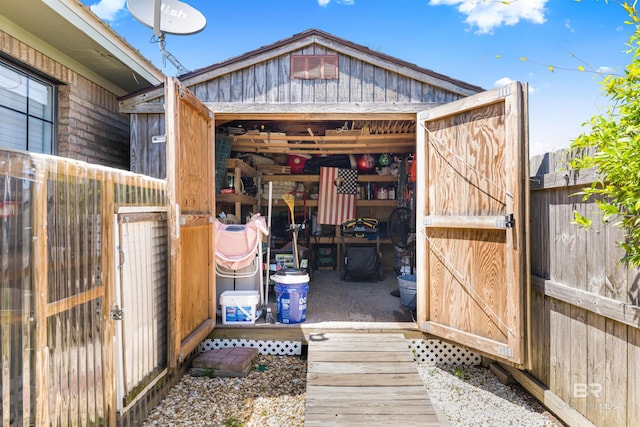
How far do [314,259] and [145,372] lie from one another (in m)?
5.50

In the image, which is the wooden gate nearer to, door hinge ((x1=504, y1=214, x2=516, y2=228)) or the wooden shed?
the wooden shed

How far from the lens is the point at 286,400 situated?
3.19m

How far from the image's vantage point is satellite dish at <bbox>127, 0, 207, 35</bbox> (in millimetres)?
4520

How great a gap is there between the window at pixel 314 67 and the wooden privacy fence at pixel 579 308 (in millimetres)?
2289

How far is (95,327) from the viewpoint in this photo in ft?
7.25

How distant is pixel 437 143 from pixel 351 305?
8.29 feet

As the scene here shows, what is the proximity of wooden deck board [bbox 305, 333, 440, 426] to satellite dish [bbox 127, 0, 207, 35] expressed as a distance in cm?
420

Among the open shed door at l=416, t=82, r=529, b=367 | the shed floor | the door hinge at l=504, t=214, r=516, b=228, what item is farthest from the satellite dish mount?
the door hinge at l=504, t=214, r=516, b=228

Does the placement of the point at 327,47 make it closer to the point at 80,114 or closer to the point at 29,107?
the point at 80,114

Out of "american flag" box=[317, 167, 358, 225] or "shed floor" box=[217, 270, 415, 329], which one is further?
"american flag" box=[317, 167, 358, 225]

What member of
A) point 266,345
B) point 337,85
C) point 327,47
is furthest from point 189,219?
point 327,47

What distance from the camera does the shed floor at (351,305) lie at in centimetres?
425

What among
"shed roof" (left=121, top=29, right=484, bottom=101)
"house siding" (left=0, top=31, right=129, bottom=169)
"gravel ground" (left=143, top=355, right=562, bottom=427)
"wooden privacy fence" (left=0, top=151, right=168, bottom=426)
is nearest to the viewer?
"wooden privacy fence" (left=0, top=151, right=168, bottom=426)

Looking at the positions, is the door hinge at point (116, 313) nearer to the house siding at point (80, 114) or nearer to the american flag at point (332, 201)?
the house siding at point (80, 114)
